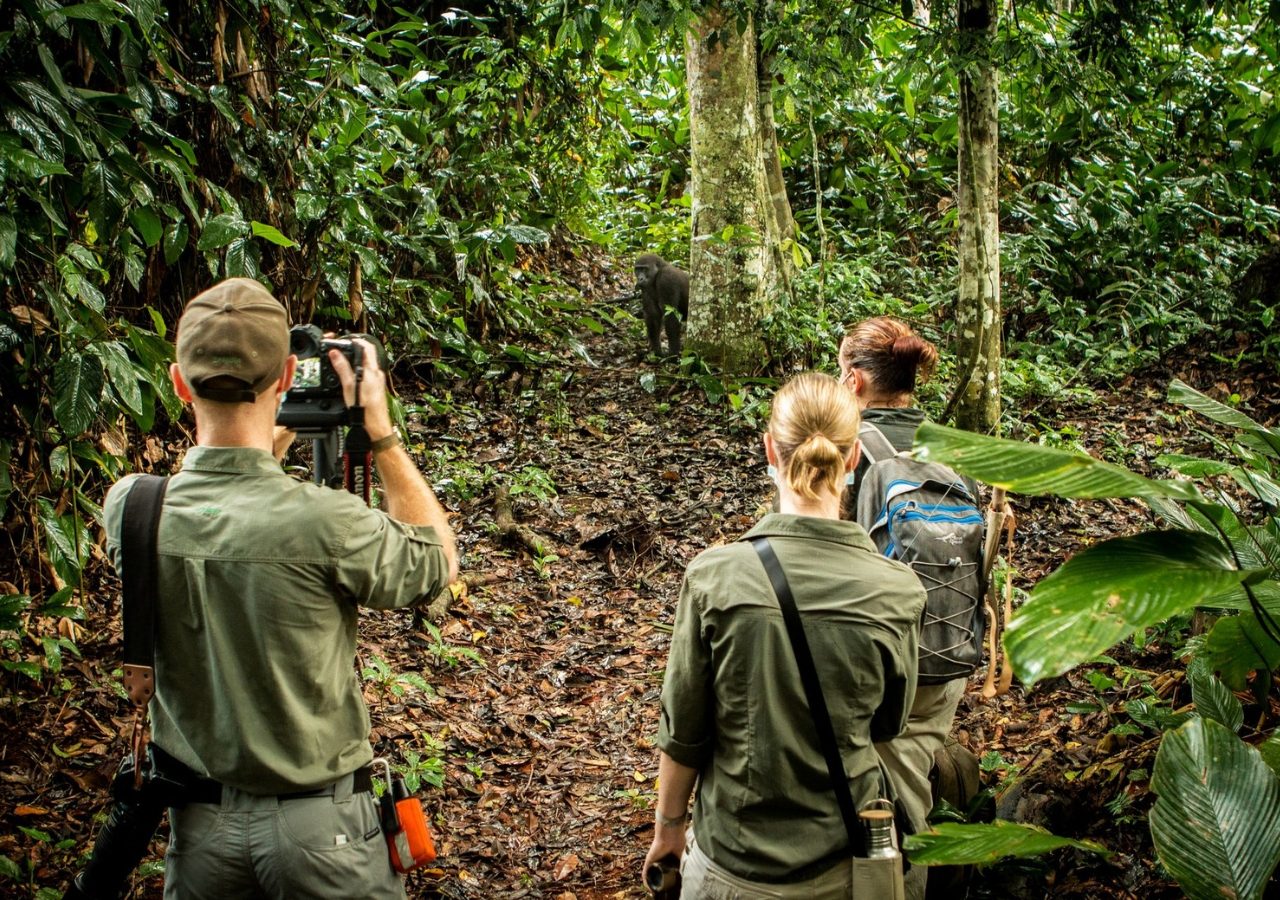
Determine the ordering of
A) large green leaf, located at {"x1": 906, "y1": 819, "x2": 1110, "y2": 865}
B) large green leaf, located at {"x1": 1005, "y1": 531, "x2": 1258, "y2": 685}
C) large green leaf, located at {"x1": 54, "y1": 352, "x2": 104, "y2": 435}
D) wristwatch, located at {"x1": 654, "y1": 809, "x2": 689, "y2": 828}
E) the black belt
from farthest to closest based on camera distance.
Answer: large green leaf, located at {"x1": 54, "y1": 352, "x2": 104, "y2": 435} → wristwatch, located at {"x1": 654, "y1": 809, "x2": 689, "y2": 828} → the black belt → large green leaf, located at {"x1": 906, "y1": 819, "x2": 1110, "y2": 865} → large green leaf, located at {"x1": 1005, "y1": 531, "x2": 1258, "y2": 685}

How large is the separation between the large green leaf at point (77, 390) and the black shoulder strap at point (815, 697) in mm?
2174

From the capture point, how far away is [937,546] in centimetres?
280

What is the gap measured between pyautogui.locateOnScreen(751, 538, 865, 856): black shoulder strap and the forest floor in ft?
4.14

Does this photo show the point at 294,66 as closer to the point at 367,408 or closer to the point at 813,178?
the point at 367,408

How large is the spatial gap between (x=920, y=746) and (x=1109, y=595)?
1.60 m

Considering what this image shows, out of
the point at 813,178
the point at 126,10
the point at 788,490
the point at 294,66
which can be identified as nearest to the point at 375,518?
the point at 788,490

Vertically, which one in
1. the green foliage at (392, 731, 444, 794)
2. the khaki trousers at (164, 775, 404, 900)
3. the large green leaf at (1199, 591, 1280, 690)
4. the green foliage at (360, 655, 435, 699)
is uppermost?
the large green leaf at (1199, 591, 1280, 690)

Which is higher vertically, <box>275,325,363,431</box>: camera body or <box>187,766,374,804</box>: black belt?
<box>275,325,363,431</box>: camera body

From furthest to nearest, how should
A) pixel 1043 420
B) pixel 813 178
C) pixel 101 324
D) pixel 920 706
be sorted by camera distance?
pixel 813 178 < pixel 1043 420 < pixel 101 324 < pixel 920 706

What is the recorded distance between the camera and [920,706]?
2.85 m

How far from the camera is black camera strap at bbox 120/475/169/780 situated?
197cm

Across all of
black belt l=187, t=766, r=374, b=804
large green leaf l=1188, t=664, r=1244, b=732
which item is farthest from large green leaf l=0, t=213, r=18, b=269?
large green leaf l=1188, t=664, r=1244, b=732

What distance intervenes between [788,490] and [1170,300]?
7877mm

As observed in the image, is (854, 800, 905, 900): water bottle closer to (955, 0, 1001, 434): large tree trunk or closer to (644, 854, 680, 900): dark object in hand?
(644, 854, 680, 900): dark object in hand
